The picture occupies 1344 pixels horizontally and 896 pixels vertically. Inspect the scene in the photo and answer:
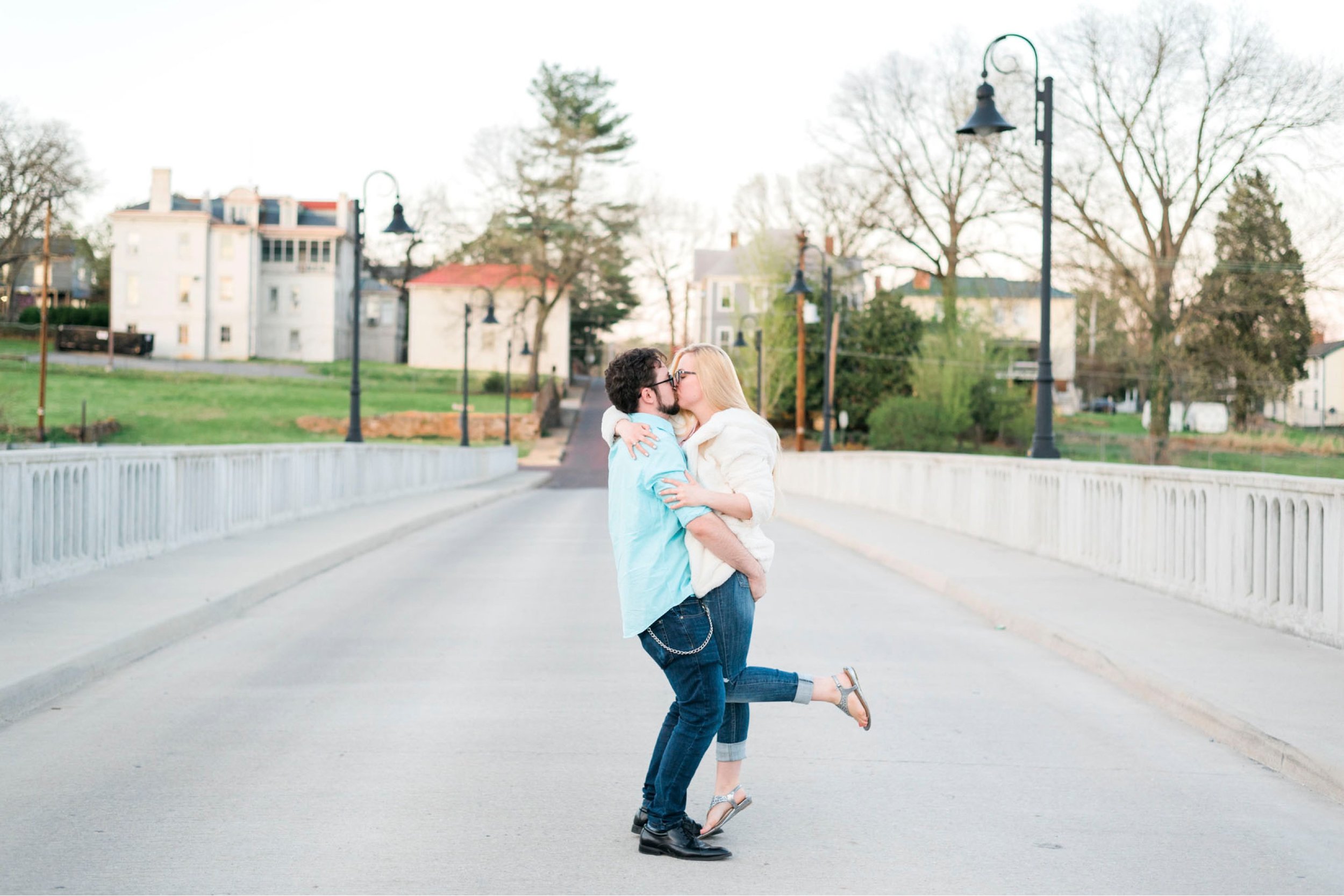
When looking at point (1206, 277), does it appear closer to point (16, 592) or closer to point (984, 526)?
point (984, 526)

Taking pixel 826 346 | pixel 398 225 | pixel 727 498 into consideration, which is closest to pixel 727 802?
pixel 727 498

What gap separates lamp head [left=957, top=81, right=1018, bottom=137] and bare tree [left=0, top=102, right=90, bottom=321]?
206 feet

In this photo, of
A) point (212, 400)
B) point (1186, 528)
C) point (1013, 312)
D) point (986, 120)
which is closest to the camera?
point (1186, 528)

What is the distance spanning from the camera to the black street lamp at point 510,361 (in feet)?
204

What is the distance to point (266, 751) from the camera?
598 cm

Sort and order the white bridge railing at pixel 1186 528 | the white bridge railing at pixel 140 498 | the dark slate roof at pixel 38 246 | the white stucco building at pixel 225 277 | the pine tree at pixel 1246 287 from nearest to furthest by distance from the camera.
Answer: the white bridge railing at pixel 1186 528 → the white bridge railing at pixel 140 498 → the pine tree at pixel 1246 287 → the dark slate roof at pixel 38 246 → the white stucco building at pixel 225 277

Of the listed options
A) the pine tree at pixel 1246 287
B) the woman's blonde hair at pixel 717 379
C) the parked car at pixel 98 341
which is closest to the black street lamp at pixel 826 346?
the pine tree at pixel 1246 287

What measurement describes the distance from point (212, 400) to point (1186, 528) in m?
60.4

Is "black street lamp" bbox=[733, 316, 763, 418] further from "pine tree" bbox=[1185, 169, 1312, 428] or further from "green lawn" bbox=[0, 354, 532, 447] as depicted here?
"green lawn" bbox=[0, 354, 532, 447]

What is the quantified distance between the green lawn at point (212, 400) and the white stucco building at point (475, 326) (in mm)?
5986

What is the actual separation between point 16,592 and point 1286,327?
47656mm

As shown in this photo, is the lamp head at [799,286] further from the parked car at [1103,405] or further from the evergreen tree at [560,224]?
the parked car at [1103,405]

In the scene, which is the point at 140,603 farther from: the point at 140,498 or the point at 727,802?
the point at 727,802

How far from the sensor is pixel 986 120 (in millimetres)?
15859
